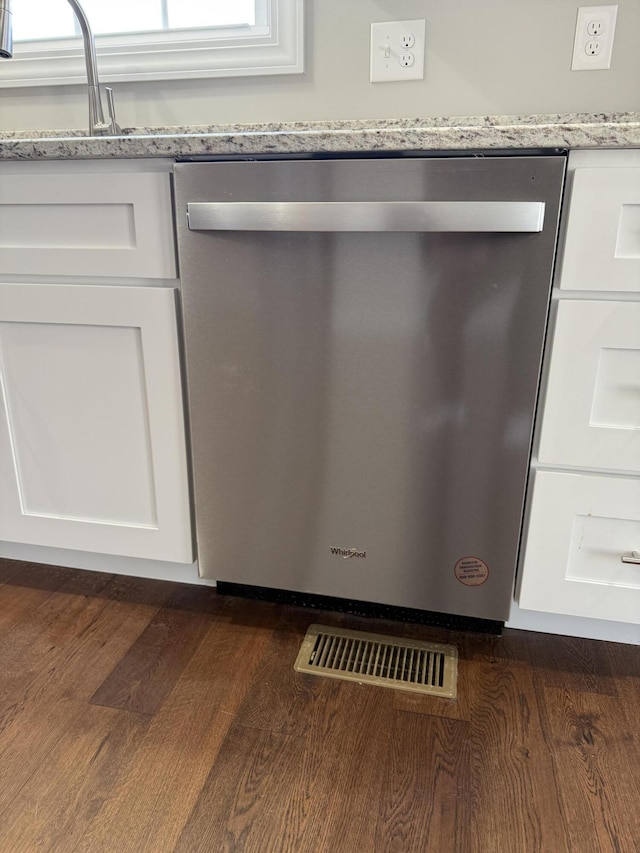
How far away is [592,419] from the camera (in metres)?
0.94

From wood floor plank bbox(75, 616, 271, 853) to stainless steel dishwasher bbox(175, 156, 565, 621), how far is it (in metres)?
0.16

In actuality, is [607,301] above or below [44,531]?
above

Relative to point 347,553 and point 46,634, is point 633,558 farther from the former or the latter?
point 46,634

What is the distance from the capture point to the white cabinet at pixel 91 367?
3.31 ft

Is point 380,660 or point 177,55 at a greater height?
point 177,55

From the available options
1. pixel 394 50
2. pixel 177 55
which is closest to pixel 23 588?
pixel 177 55

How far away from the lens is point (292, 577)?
1130 mm

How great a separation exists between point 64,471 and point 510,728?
0.91 metres

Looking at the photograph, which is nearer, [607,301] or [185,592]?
[607,301]

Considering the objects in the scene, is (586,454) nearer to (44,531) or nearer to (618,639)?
(618,639)

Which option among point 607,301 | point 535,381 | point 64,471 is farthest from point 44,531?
point 607,301

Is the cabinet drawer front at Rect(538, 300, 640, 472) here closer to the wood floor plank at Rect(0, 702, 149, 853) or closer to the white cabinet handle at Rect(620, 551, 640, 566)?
the white cabinet handle at Rect(620, 551, 640, 566)

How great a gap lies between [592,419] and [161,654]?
2.77ft

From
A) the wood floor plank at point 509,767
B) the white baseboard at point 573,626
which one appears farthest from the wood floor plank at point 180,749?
the white baseboard at point 573,626
